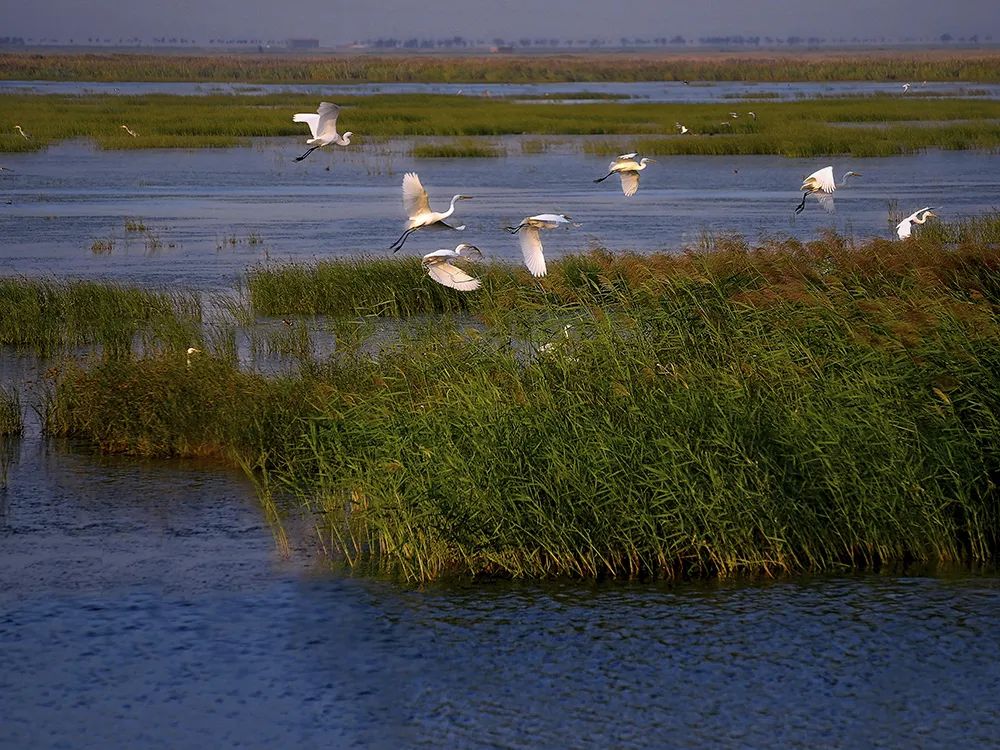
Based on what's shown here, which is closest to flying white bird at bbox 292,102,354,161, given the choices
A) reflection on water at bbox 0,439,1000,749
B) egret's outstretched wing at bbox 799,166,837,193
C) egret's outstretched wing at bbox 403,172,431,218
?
egret's outstretched wing at bbox 403,172,431,218

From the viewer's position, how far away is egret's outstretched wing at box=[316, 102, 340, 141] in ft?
42.4

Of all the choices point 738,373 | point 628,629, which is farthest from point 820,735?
point 738,373

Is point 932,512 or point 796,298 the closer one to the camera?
point 932,512

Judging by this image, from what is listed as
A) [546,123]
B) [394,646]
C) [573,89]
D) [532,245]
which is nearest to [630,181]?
[532,245]

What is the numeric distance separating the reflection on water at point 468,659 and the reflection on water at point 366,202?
9772 millimetres

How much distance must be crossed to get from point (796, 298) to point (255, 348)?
5710 mm

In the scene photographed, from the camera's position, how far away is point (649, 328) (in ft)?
27.6

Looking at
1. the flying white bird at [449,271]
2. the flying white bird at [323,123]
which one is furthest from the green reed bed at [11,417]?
the flying white bird at [323,123]

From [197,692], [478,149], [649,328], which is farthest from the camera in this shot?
[478,149]

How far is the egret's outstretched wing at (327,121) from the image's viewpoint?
509 inches

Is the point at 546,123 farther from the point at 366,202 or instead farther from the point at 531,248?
the point at 531,248

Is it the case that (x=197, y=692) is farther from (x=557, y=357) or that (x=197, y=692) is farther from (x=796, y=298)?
(x=796, y=298)

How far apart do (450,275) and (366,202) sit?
51.1 feet

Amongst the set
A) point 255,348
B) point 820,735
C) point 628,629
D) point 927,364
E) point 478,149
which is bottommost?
point 820,735
